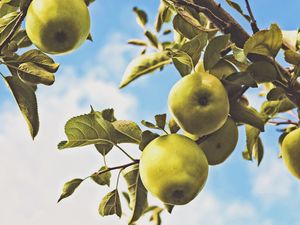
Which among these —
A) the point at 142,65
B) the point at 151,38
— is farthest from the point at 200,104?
the point at 151,38

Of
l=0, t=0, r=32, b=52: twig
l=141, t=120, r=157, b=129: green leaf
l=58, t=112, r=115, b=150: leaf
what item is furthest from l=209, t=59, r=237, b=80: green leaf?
l=0, t=0, r=32, b=52: twig

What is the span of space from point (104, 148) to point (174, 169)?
1.29 feet

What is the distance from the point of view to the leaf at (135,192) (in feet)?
6.03

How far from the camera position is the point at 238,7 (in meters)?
1.90

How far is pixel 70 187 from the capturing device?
71.6 inches

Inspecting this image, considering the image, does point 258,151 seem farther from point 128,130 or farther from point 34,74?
point 34,74

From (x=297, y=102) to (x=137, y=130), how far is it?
1.83 feet

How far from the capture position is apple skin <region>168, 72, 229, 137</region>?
1575 millimetres

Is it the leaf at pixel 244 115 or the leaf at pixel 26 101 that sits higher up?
the leaf at pixel 26 101

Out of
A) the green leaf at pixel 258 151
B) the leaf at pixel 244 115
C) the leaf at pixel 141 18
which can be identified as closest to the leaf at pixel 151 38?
the leaf at pixel 141 18

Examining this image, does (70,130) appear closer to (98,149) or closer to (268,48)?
(98,149)

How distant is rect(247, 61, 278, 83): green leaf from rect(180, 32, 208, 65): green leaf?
0.17 m

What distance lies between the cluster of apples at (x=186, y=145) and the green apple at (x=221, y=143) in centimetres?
8

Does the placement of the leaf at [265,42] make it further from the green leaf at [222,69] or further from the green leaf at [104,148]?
the green leaf at [104,148]
